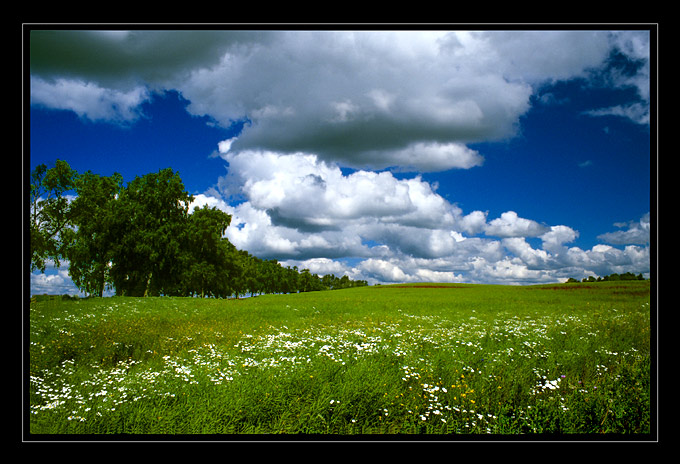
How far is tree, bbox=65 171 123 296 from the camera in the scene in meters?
17.4

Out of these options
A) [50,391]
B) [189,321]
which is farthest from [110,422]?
[189,321]

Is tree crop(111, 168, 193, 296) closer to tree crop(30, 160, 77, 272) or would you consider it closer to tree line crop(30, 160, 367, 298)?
tree line crop(30, 160, 367, 298)

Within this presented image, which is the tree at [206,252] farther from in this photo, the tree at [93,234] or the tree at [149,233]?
the tree at [93,234]

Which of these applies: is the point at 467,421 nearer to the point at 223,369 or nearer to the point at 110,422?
the point at 223,369

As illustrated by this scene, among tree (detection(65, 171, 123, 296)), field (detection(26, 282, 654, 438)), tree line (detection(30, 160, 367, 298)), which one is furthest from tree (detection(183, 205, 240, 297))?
field (detection(26, 282, 654, 438))

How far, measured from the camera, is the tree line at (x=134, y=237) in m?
15.6

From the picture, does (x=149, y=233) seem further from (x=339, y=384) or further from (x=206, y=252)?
(x=339, y=384)

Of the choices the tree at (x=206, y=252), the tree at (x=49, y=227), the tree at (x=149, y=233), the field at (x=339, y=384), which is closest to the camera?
→ the field at (x=339, y=384)

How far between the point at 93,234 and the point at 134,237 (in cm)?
276

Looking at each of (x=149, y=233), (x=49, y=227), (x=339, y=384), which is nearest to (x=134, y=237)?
(x=149, y=233)

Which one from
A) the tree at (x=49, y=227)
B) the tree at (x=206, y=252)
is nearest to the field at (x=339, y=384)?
the tree at (x=49, y=227)

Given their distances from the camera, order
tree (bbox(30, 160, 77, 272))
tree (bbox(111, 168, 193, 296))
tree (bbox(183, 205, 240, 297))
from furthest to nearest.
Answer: tree (bbox(183, 205, 240, 297)) < tree (bbox(111, 168, 193, 296)) < tree (bbox(30, 160, 77, 272))

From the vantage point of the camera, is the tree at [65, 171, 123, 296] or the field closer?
the field

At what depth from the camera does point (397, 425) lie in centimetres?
489
